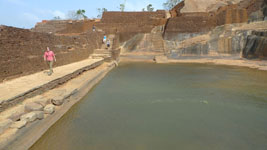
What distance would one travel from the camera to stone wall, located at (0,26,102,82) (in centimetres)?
661

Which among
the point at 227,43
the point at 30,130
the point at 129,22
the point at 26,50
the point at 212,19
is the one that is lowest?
the point at 30,130

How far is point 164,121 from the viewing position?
450 cm

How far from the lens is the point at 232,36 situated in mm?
16906

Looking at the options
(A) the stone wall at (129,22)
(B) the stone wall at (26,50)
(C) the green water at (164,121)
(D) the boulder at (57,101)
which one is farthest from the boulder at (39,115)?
(A) the stone wall at (129,22)

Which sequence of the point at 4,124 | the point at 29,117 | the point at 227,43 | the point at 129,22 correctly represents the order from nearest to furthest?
the point at 4,124 → the point at 29,117 → the point at 227,43 → the point at 129,22

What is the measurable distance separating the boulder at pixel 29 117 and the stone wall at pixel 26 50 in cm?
326

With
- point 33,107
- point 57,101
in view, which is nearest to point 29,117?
point 33,107

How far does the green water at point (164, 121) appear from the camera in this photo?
355 centimetres

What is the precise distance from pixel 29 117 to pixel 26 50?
4.88 meters

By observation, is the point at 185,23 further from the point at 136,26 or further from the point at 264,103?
the point at 264,103

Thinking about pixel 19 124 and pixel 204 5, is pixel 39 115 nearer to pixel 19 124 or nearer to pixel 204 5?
pixel 19 124

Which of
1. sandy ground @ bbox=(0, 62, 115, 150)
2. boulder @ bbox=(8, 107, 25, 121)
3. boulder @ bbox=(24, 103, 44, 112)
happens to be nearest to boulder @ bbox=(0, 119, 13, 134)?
sandy ground @ bbox=(0, 62, 115, 150)

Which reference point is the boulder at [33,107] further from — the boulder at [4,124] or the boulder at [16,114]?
the boulder at [4,124]

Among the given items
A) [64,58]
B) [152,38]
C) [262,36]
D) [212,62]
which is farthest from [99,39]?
[262,36]
